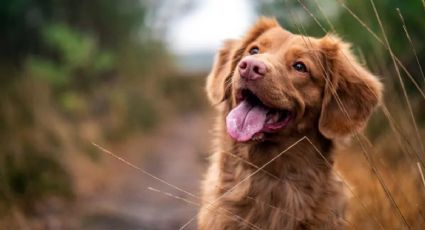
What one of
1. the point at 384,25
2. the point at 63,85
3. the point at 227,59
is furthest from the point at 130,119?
the point at 227,59

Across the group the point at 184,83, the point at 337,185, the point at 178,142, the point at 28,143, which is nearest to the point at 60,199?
the point at 28,143

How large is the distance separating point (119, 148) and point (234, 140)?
21.6 ft

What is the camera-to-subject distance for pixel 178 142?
13.6 metres

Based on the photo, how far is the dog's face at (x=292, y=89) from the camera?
378 cm

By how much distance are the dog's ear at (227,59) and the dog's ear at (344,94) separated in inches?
18.8

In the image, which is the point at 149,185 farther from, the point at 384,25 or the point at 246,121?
the point at 246,121

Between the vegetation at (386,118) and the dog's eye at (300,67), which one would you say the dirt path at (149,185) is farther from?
the dog's eye at (300,67)

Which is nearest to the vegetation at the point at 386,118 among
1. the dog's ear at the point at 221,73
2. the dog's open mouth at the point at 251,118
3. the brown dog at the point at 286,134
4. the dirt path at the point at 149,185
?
the brown dog at the point at 286,134

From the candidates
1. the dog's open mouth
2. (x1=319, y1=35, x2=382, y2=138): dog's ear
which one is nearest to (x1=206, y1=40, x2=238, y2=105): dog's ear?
the dog's open mouth

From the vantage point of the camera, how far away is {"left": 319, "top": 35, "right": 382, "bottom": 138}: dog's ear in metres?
4.11

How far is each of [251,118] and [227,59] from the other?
3.11 ft

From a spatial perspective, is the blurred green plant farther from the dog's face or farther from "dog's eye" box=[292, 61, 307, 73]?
"dog's eye" box=[292, 61, 307, 73]

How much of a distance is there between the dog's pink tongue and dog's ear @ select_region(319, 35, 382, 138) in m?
0.43

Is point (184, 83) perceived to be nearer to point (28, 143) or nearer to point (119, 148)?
point (119, 148)
